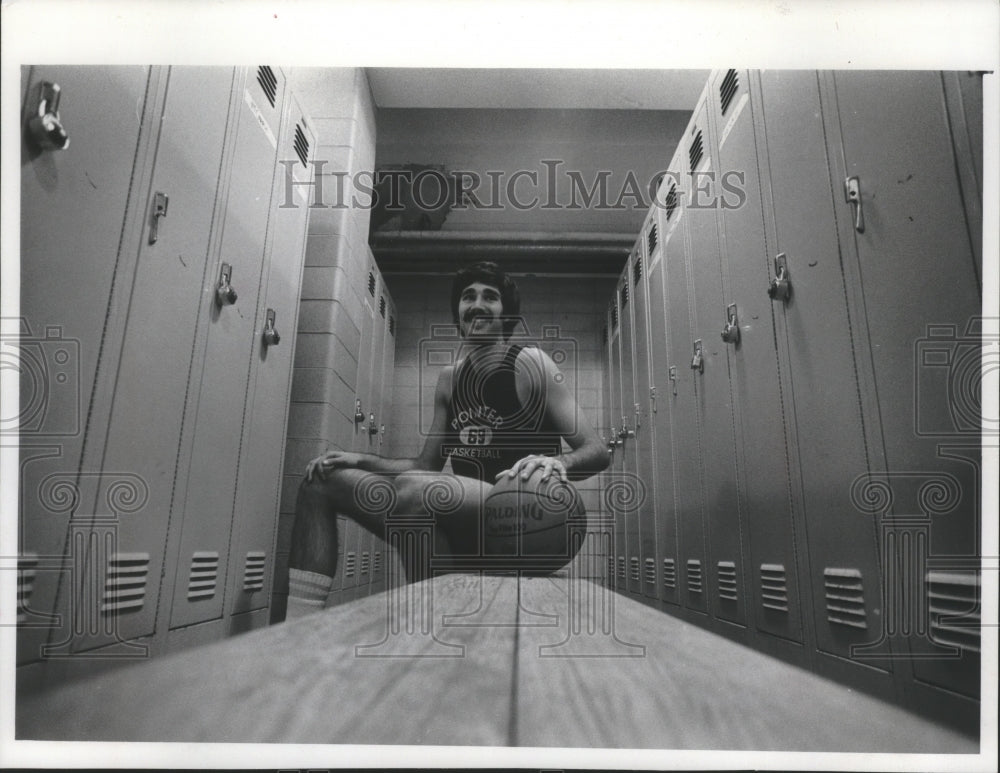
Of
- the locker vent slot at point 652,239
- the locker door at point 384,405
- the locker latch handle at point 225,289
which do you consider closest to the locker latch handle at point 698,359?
the locker vent slot at point 652,239

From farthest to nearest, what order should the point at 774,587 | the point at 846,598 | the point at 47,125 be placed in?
the point at 774,587 < the point at 846,598 < the point at 47,125

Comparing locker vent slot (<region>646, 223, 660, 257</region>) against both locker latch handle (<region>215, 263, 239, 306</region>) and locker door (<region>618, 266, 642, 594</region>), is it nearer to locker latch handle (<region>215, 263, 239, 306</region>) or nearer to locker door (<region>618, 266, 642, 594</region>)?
locker door (<region>618, 266, 642, 594</region>)

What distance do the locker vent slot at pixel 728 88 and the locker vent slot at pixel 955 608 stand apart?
3.31 ft

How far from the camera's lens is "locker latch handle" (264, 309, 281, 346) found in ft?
4.90

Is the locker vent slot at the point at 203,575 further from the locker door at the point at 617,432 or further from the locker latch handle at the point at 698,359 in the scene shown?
the locker latch handle at the point at 698,359

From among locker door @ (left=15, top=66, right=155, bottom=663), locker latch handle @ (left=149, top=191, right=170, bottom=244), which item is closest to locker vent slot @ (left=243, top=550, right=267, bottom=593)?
locker door @ (left=15, top=66, right=155, bottom=663)

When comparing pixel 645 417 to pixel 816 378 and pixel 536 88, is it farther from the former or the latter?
pixel 536 88

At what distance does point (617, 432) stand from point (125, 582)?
1.03 metres

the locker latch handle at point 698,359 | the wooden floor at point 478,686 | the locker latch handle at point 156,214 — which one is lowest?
the wooden floor at point 478,686

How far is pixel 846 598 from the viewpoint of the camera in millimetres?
1260

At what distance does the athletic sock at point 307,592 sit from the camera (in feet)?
4.62

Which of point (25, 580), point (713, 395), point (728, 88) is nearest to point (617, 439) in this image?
point (713, 395)

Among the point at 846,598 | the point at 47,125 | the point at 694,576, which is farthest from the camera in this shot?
the point at 694,576

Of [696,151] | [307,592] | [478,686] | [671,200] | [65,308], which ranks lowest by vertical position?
[478,686]
